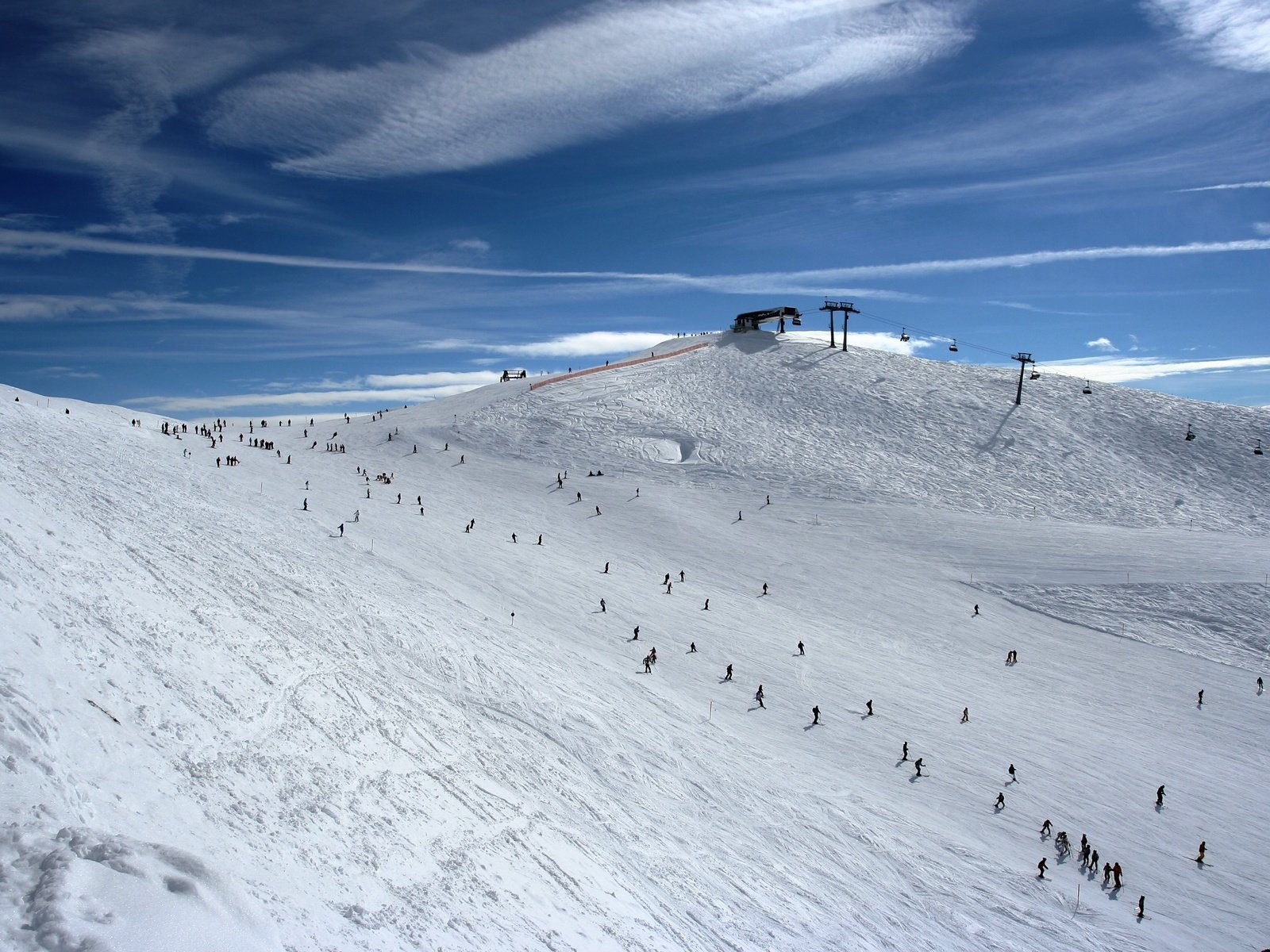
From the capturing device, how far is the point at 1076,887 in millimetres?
18438

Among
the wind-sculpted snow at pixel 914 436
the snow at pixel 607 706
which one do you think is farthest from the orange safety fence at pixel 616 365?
the snow at pixel 607 706

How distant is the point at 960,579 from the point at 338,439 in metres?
47.6

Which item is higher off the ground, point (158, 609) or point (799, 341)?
point (799, 341)

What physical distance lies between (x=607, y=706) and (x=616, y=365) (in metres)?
58.1

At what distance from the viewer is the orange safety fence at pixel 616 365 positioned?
73000mm

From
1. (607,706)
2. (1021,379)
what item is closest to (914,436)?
(1021,379)

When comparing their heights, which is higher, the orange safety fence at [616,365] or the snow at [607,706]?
the orange safety fence at [616,365]

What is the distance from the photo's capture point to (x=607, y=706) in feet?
75.6

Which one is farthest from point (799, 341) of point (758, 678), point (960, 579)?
point (758, 678)

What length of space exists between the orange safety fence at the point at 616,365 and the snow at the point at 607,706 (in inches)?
903

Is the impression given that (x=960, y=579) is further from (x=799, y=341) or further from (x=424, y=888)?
(x=799, y=341)

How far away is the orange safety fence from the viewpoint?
240ft

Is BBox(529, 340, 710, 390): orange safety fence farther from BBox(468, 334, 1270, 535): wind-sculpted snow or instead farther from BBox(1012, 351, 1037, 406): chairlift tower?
BBox(1012, 351, 1037, 406): chairlift tower

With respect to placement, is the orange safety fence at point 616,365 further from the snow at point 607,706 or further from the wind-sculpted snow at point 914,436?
the snow at point 607,706
